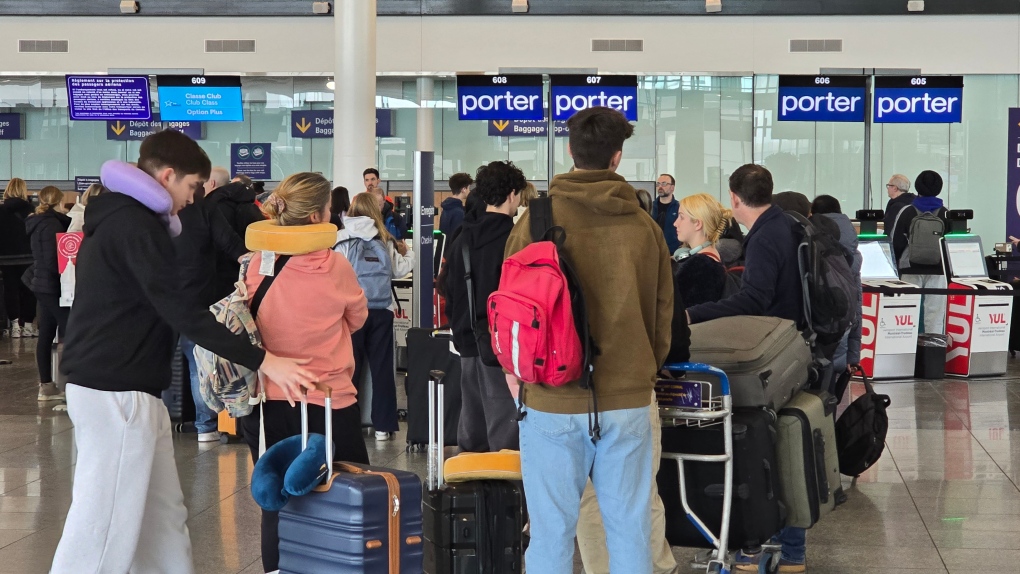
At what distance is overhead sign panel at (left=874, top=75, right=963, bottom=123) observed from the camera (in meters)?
14.3

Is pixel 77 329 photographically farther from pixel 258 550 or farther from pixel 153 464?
pixel 258 550

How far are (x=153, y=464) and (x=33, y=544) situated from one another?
2.06 metres

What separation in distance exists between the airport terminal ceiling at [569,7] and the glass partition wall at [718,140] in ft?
3.98

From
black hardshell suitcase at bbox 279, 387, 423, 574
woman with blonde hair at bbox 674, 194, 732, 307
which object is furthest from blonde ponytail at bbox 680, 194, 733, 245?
black hardshell suitcase at bbox 279, 387, 423, 574

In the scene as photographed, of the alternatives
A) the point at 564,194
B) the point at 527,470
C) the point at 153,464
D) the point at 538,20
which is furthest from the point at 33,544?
the point at 538,20

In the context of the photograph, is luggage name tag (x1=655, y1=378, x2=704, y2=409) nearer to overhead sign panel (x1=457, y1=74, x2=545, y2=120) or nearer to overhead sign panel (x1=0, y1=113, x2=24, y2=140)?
overhead sign panel (x1=457, y1=74, x2=545, y2=120)

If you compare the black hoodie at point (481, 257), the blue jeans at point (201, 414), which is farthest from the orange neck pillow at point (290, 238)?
the blue jeans at point (201, 414)

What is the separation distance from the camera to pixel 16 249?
12.5 metres

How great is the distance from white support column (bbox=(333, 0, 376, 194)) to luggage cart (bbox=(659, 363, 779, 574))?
8.04m

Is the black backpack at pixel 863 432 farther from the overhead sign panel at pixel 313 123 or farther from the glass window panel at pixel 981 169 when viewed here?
the overhead sign panel at pixel 313 123

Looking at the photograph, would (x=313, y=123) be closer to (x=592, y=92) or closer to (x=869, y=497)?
(x=592, y=92)

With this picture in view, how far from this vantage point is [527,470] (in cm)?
313

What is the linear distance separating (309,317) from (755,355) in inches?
65.0

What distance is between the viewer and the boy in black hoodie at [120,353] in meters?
3.15
